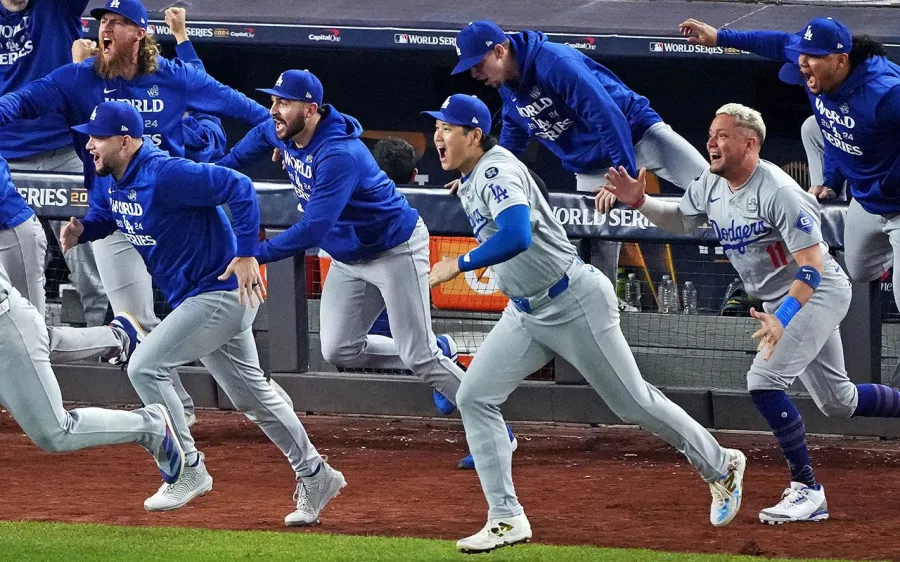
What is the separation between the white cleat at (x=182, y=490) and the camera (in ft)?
19.3

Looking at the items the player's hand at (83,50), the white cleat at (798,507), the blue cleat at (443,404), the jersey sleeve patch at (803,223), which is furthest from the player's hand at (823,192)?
the player's hand at (83,50)

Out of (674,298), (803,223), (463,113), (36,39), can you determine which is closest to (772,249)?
(803,223)

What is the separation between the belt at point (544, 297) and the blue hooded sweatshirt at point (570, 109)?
60.5 inches

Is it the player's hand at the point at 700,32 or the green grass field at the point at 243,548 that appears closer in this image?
the green grass field at the point at 243,548

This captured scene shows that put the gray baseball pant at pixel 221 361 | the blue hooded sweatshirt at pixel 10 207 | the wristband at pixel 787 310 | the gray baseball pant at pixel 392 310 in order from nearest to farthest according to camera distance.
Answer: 1. the wristband at pixel 787 310
2. the gray baseball pant at pixel 221 361
3. the gray baseball pant at pixel 392 310
4. the blue hooded sweatshirt at pixel 10 207

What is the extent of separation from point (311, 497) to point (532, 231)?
4.76 ft

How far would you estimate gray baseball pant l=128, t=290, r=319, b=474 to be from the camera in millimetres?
5832

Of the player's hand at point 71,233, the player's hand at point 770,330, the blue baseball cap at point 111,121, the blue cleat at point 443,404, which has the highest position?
the blue baseball cap at point 111,121

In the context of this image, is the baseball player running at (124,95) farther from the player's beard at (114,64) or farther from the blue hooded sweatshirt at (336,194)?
the blue hooded sweatshirt at (336,194)

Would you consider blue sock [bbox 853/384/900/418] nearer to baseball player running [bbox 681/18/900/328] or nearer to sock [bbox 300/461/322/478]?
baseball player running [bbox 681/18/900/328]

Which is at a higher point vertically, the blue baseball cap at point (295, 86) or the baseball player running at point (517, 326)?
the blue baseball cap at point (295, 86)

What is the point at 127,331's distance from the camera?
720cm

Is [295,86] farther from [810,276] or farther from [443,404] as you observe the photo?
[810,276]

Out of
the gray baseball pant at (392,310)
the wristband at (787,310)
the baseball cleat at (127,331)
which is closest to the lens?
the wristband at (787,310)
